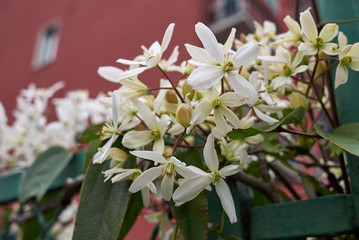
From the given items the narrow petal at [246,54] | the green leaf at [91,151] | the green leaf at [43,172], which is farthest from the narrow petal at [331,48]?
the green leaf at [43,172]

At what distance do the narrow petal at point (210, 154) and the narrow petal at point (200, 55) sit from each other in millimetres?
82

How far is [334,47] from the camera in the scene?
1.32ft

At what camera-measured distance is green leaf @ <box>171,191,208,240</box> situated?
38 cm

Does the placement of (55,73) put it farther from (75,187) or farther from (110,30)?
(75,187)

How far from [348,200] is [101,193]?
1.05 feet

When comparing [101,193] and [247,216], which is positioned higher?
[101,193]

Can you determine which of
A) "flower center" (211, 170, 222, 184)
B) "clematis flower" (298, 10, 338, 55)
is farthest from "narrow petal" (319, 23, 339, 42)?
"flower center" (211, 170, 222, 184)

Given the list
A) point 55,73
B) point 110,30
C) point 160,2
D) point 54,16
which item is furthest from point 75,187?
point 54,16

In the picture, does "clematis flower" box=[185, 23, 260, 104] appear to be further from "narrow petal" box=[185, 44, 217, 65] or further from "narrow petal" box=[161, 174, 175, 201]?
"narrow petal" box=[161, 174, 175, 201]

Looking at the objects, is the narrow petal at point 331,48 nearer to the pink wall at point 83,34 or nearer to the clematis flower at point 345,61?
the clematis flower at point 345,61

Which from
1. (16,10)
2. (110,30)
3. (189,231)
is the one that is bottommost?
(189,231)

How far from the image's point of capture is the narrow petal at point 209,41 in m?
0.35

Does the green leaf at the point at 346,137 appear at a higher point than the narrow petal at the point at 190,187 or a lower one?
lower

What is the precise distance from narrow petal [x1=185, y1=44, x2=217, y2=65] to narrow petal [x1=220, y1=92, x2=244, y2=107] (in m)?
0.04
